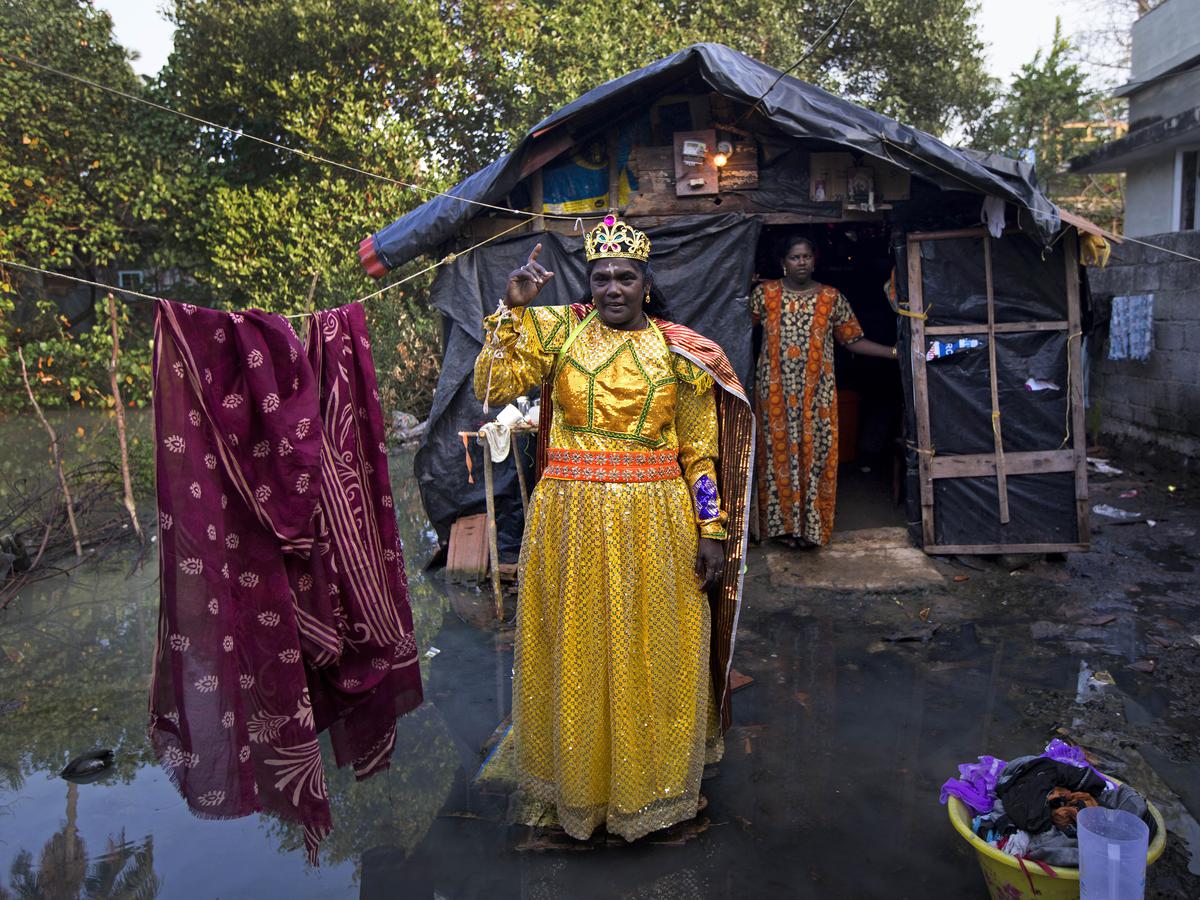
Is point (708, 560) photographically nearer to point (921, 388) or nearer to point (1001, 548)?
point (921, 388)

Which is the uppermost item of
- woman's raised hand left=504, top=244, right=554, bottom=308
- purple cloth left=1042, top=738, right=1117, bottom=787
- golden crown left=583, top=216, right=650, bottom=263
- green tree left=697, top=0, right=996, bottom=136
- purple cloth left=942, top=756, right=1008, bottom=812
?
green tree left=697, top=0, right=996, bottom=136

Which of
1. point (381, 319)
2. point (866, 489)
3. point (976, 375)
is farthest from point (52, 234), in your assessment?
point (976, 375)

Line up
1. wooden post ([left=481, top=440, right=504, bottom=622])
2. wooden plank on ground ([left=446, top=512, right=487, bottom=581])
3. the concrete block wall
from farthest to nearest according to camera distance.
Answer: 1. the concrete block wall
2. wooden plank on ground ([left=446, top=512, right=487, bottom=581])
3. wooden post ([left=481, top=440, right=504, bottom=622])

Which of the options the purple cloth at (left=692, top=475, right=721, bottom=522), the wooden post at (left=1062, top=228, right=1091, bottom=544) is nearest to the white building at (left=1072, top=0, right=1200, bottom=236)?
the wooden post at (left=1062, top=228, right=1091, bottom=544)

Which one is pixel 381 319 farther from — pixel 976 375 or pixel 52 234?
pixel 976 375

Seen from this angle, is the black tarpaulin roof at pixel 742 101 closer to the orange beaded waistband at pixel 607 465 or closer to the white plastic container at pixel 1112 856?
the orange beaded waistband at pixel 607 465

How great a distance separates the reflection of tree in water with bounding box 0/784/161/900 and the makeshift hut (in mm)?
3531

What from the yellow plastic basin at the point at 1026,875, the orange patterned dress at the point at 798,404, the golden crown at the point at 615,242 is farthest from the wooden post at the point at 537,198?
the yellow plastic basin at the point at 1026,875

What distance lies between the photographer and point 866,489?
841 centimetres

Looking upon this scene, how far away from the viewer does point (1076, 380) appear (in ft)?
20.1

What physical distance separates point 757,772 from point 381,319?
36.9 ft

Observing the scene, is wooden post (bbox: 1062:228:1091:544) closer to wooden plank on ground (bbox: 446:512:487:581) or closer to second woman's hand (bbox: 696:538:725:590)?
second woman's hand (bbox: 696:538:725:590)

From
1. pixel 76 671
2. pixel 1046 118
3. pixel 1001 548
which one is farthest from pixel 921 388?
pixel 1046 118

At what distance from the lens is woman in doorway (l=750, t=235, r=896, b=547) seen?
6512 millimetres
